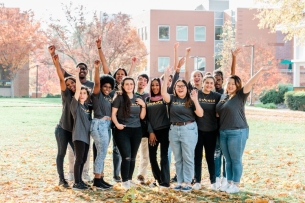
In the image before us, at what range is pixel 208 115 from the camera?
8250 mm

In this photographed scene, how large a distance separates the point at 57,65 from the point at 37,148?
19.8ft

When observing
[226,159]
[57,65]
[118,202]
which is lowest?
[118,202]

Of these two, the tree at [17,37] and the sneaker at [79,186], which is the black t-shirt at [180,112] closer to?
the sneaker at [79,186]

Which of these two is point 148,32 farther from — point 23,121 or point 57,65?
point 57,65

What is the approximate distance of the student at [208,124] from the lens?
8227mm

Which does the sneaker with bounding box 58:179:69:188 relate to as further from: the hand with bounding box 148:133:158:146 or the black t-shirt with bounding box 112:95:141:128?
the hand with bounding box 148:133:158:146

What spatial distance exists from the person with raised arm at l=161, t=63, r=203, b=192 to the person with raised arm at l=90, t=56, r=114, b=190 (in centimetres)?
92

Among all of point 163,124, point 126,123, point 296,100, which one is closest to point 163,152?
point 163,124

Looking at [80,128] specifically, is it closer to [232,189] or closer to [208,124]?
[208,124]

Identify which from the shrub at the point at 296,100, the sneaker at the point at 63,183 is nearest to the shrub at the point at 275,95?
the shrub at the point at 296,100

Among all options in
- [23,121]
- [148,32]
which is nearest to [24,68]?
[148,32]

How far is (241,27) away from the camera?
62844 millimetres

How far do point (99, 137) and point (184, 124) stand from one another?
4.36 ft

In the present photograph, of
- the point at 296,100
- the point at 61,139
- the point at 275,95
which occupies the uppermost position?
the point at 275,95
